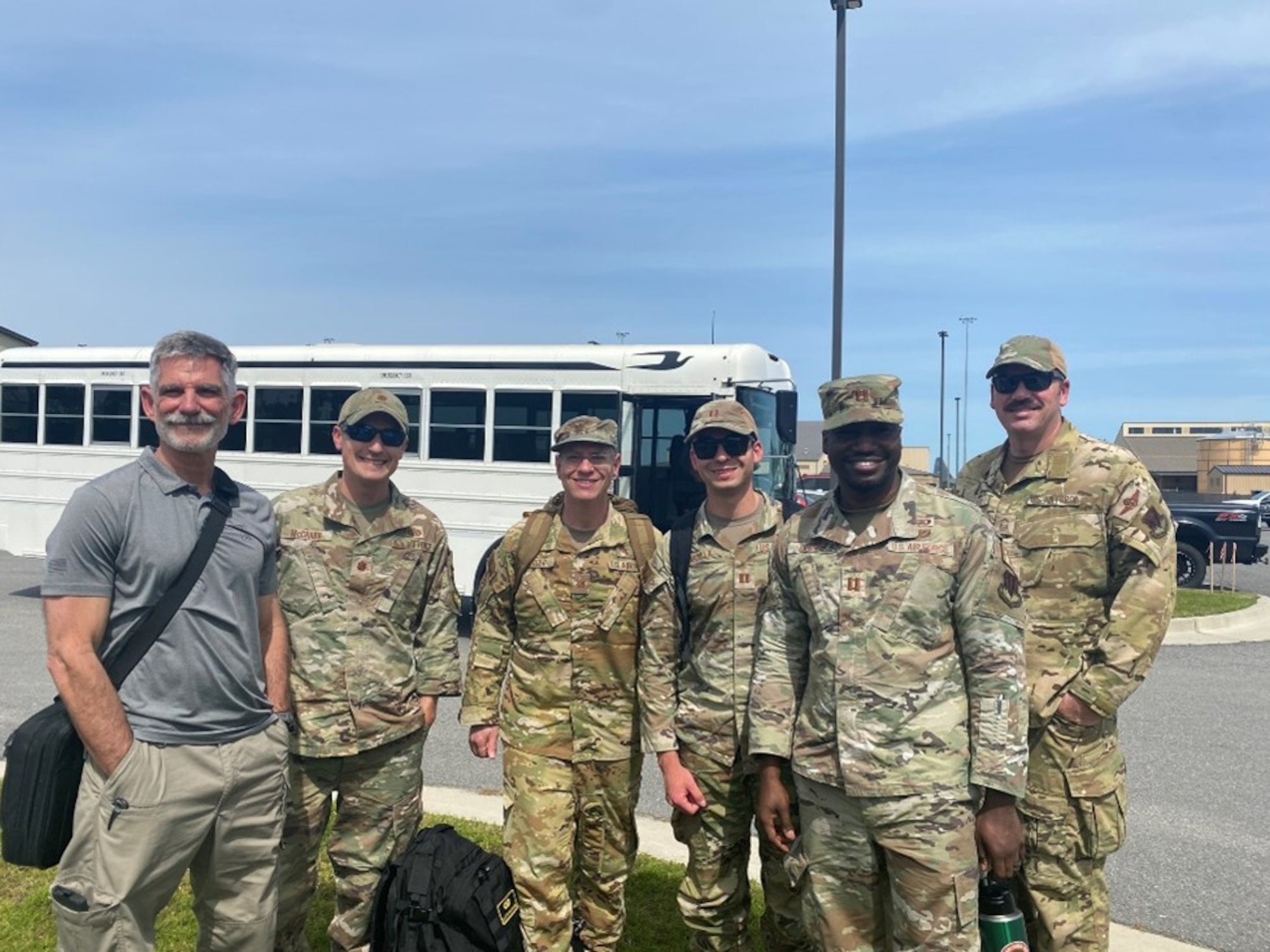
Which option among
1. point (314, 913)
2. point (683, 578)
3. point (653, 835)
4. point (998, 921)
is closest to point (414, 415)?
point (653, 835)

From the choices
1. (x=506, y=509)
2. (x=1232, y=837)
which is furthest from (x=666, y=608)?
(x=506, y=509)

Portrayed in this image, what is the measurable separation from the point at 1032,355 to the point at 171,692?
2.74m

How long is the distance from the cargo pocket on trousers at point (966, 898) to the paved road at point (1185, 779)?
6.83 ft

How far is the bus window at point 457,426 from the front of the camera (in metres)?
9.59

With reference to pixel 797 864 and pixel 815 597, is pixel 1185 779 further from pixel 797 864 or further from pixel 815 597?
pixel 815 597

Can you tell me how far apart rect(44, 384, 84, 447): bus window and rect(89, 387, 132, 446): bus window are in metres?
0.19

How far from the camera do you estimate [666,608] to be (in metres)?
3.30

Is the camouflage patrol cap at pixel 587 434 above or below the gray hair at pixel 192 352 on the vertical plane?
below

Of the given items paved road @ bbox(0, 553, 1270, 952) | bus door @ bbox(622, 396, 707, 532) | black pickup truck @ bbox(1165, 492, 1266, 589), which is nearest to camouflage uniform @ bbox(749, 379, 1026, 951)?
paved road @ bbox(0, 553, 1270, 952)

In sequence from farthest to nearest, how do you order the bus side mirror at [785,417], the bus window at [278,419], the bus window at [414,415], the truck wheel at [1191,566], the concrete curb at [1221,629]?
the truck wheel at [1191,566], the concrete curb at [1221,629], the bus window at [278,419], the bus window at [414,415], the bus side mirror at [785,417]

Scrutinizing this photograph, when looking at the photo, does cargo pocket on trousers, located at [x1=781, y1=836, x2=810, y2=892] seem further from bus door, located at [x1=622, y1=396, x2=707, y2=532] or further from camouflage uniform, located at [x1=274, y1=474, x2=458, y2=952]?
bus door, located at [x1=622, y1=396, x2=707, y2=532]

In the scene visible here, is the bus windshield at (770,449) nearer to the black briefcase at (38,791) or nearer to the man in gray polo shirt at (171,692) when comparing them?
the man in gray polo shirt at (171,692)

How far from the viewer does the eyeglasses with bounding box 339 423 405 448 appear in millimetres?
3268

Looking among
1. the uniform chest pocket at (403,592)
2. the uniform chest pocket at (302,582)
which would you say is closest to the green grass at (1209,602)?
the uniform chest pocket at (403,592)
